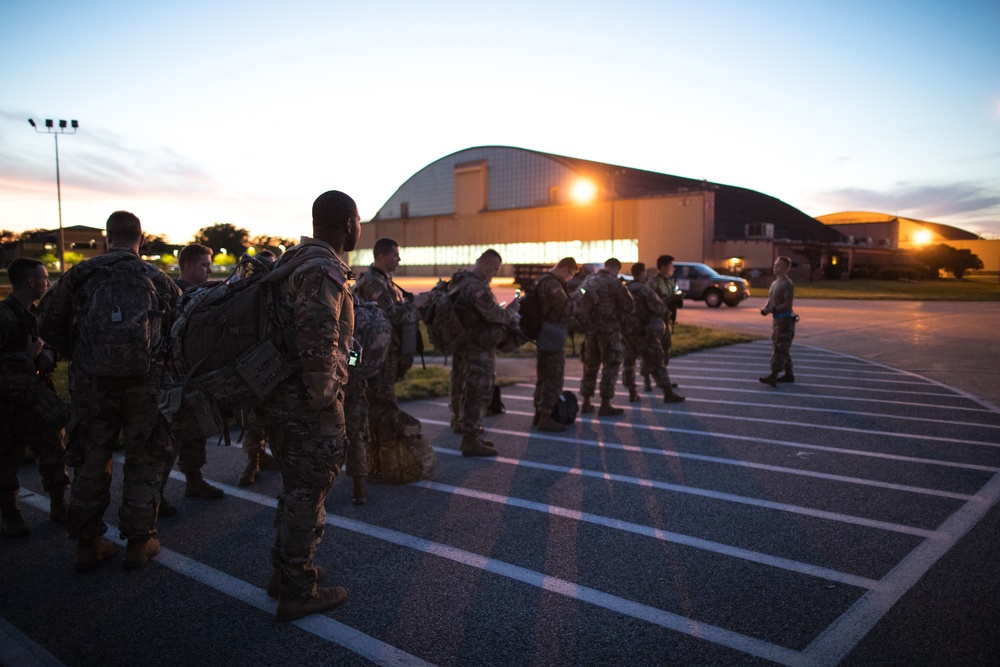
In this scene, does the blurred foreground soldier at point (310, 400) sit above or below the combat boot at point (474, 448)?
above

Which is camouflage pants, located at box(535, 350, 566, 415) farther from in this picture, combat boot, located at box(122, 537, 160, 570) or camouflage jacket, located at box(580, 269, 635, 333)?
combat boot, located at box(122, 537, 160, 570)

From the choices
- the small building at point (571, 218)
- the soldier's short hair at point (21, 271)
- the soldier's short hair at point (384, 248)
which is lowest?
the soldier's short hair at point (21, 271)

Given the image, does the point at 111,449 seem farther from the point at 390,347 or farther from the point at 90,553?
the point at 390,347

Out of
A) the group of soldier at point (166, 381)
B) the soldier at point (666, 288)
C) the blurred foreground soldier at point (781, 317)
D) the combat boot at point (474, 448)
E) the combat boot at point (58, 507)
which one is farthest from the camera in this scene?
the soldier at point (666, 288)

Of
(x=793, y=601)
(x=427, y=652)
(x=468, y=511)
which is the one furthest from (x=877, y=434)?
(x=427, y=652)

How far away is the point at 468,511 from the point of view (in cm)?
477

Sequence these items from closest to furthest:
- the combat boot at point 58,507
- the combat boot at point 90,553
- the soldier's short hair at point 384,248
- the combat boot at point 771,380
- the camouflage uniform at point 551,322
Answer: the combat boot at point 90,553 → the combat boot at point 58,507 → the soldier's short hair at point 384,248 → the camouflage uniform at point 551,322 → the combat boot at point 771,380

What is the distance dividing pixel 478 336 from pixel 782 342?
18.5ft

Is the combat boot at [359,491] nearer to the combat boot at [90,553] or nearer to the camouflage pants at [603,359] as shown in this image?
the combat boot at [90,553]

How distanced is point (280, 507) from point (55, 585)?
5.14 feet

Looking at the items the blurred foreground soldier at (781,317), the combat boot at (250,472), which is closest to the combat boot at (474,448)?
the combat boot at (250,472)

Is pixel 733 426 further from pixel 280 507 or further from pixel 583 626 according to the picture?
pixel 280 507

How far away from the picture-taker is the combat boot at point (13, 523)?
4398mm

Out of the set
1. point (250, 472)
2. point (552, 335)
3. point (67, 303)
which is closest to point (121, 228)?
point (67, 303)
